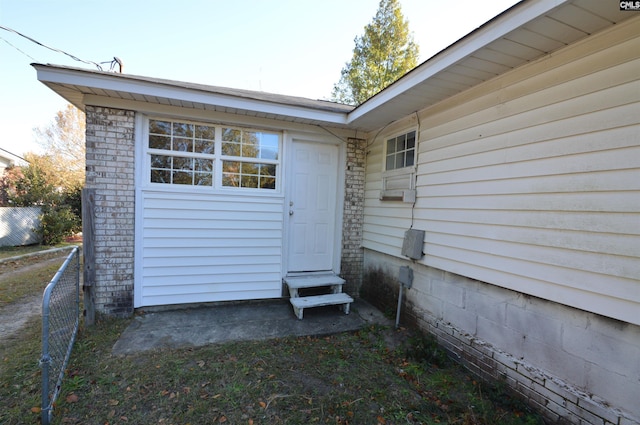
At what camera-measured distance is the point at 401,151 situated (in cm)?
409

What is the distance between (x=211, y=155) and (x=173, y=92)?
0.97 meters

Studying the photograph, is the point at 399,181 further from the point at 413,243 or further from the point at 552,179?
the point at 552,179

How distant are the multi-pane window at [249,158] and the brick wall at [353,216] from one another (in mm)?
1337

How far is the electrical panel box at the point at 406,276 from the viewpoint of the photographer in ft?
12.2

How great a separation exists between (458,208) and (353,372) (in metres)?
2.04

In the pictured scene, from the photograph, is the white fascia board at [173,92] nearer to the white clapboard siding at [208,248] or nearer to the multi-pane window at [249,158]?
the multi-pane window at [249,158]

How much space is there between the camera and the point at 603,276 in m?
1.82

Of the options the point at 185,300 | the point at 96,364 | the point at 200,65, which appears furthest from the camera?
the point at 200,65

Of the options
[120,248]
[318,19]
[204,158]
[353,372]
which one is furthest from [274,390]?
[318,19]

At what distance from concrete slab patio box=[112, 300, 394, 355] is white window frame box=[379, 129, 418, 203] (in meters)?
1.80

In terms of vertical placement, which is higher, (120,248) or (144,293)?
(120,248)

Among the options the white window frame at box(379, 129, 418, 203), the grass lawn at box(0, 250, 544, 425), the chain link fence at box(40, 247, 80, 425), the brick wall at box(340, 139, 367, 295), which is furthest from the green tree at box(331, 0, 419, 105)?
the chain link fence at box(40, 247, 80, 425)

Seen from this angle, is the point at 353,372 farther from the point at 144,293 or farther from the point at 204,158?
the point at 204,158

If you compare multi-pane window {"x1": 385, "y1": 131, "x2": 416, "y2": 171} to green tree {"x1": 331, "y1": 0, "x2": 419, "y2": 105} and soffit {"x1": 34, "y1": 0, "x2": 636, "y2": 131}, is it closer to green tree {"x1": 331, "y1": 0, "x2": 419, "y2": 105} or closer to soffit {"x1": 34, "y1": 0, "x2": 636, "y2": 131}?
soffit {"x1": 34, "y1": 0, "x2": 636, "y2": 131}
